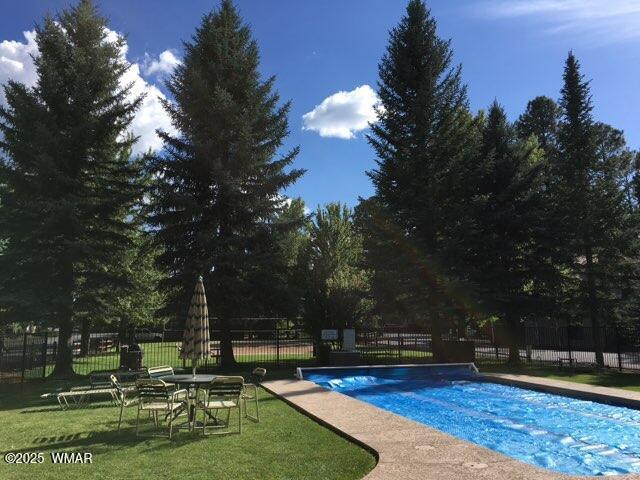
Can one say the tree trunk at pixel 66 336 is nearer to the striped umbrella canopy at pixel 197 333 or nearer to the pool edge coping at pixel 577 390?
the striped umbrella canopy at pixel 197 333

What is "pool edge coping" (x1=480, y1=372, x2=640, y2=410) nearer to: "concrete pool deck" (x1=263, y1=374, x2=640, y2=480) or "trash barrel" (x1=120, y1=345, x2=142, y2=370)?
"concrete pool deck" (x1=263, y1=374, x2=640, y2=480)

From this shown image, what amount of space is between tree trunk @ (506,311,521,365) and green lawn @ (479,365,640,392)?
4.37ft

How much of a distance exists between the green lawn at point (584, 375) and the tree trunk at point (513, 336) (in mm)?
1333

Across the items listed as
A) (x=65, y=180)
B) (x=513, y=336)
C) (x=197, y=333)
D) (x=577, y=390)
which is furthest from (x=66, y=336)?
(x=513, y=336)

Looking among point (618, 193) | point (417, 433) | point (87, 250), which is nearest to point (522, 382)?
point (417, 433)

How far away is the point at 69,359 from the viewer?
18203mm

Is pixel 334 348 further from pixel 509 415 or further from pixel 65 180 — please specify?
pixel 65 180

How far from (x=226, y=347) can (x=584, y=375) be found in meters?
13.6

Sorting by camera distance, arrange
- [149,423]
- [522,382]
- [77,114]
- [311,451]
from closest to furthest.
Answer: [311,451] < [149,423] < [522,382] < [77,114]

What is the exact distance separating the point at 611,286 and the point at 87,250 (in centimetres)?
2211

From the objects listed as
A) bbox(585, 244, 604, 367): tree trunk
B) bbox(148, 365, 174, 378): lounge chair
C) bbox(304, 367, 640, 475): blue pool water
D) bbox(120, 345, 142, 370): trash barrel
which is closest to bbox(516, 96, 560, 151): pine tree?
bbox(585, 244, 604, 367): tree trunk

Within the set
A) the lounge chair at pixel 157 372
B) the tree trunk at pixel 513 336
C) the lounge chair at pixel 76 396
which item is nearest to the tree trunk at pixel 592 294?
the tree trunk at pixel 513 336

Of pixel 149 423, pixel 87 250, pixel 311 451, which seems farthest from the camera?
pixel 87 250

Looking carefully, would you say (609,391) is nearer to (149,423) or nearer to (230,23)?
(149,423)
